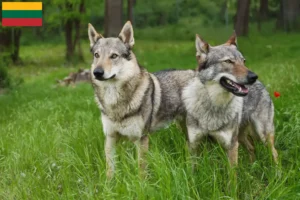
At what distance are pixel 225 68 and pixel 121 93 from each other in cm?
128

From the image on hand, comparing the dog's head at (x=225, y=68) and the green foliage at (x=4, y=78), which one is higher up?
the dog's head at (x=225, y=68)

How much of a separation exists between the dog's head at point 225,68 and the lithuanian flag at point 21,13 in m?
10.5

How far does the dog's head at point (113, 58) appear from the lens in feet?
15.3

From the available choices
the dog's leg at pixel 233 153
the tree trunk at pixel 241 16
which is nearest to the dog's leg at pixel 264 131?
the dog's leg at pixel 233 153

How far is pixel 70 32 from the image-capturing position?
21250mm

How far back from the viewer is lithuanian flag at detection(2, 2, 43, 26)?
14.2 meters

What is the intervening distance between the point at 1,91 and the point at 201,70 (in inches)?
351

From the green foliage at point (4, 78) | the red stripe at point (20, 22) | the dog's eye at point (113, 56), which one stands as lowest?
the green foliage at point (4, 78)

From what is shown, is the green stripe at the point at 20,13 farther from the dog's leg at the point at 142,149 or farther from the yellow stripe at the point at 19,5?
the dog's leg at the point at 142,149

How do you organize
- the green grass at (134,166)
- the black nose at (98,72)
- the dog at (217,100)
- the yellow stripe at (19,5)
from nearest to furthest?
the green grass at (134,166), the dog at (217,100), the black nose at (98,72), the yellow stripe at (19,5)

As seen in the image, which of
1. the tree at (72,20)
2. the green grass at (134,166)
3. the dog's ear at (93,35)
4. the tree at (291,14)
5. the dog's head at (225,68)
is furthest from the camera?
the tree at (291,14)

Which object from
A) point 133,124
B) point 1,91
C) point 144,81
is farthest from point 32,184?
point 1,91

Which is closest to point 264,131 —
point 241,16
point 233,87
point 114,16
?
point 233,87

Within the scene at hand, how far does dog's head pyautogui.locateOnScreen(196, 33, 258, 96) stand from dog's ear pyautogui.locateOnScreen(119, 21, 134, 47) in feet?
2.93
